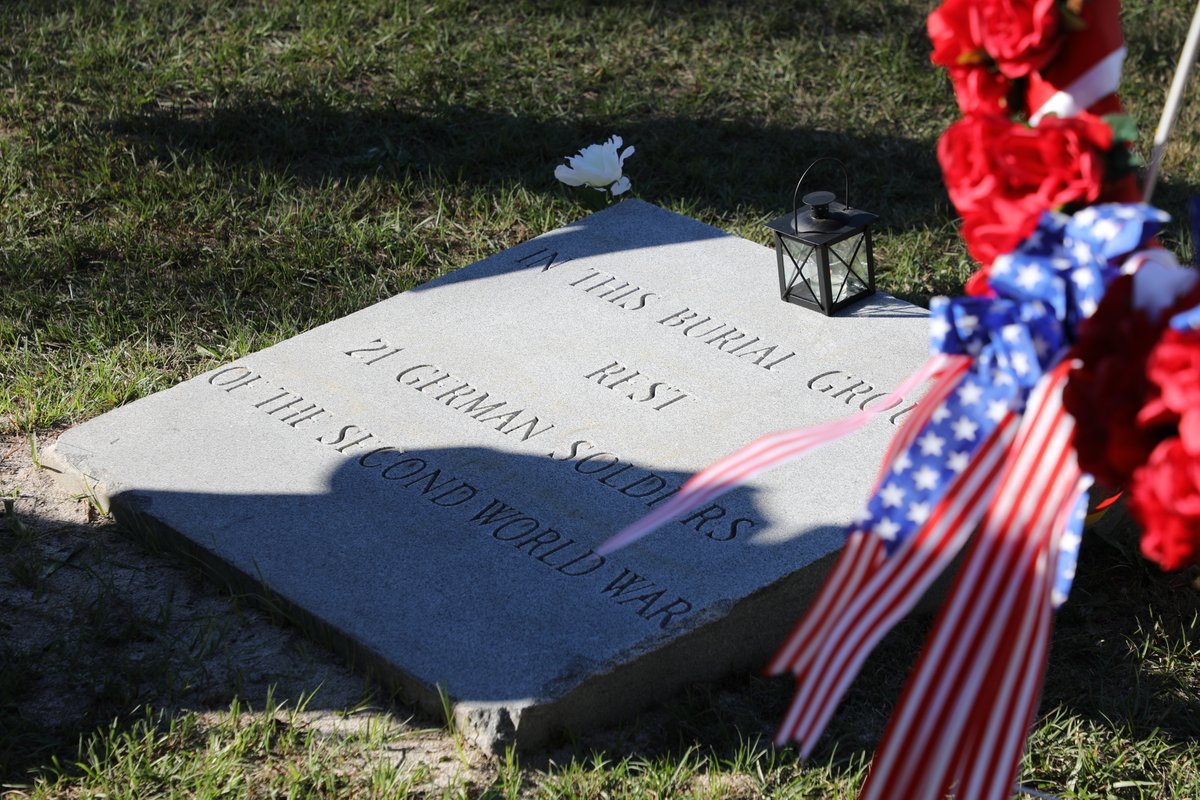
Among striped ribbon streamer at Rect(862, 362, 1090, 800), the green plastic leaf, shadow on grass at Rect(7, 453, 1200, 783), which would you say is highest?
the green plastic leaf

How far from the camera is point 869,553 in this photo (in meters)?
1.55

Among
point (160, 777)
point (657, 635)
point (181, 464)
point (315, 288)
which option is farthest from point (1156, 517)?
point (315, 288)

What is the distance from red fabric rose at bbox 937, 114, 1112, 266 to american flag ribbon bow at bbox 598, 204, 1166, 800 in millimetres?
24

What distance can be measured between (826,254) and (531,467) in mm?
1026

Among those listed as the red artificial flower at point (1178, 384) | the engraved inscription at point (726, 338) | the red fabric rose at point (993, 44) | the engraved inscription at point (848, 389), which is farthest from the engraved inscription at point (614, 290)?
the red artificial flower at point (1178, 384)

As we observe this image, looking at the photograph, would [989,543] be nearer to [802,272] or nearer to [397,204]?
[802,272]

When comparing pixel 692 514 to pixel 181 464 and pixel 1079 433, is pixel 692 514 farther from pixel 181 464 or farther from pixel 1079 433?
pixel 1079 433

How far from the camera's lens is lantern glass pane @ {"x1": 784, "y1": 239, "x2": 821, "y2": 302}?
3627 mm

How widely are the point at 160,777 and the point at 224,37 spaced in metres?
4.25

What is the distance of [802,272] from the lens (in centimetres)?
368

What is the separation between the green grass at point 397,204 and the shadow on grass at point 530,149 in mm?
15

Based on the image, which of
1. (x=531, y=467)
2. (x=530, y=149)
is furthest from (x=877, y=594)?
(x=530, y=149)

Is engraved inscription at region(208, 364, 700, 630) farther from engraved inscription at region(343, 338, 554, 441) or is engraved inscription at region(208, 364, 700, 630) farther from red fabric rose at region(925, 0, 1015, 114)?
red fabric rose at region(925, 0, 1015, 114)

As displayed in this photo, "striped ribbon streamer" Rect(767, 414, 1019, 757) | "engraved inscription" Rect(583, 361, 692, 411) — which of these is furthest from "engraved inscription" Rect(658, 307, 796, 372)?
"striped ribbon streamer" Rect(767, 414, 1019, 757)
